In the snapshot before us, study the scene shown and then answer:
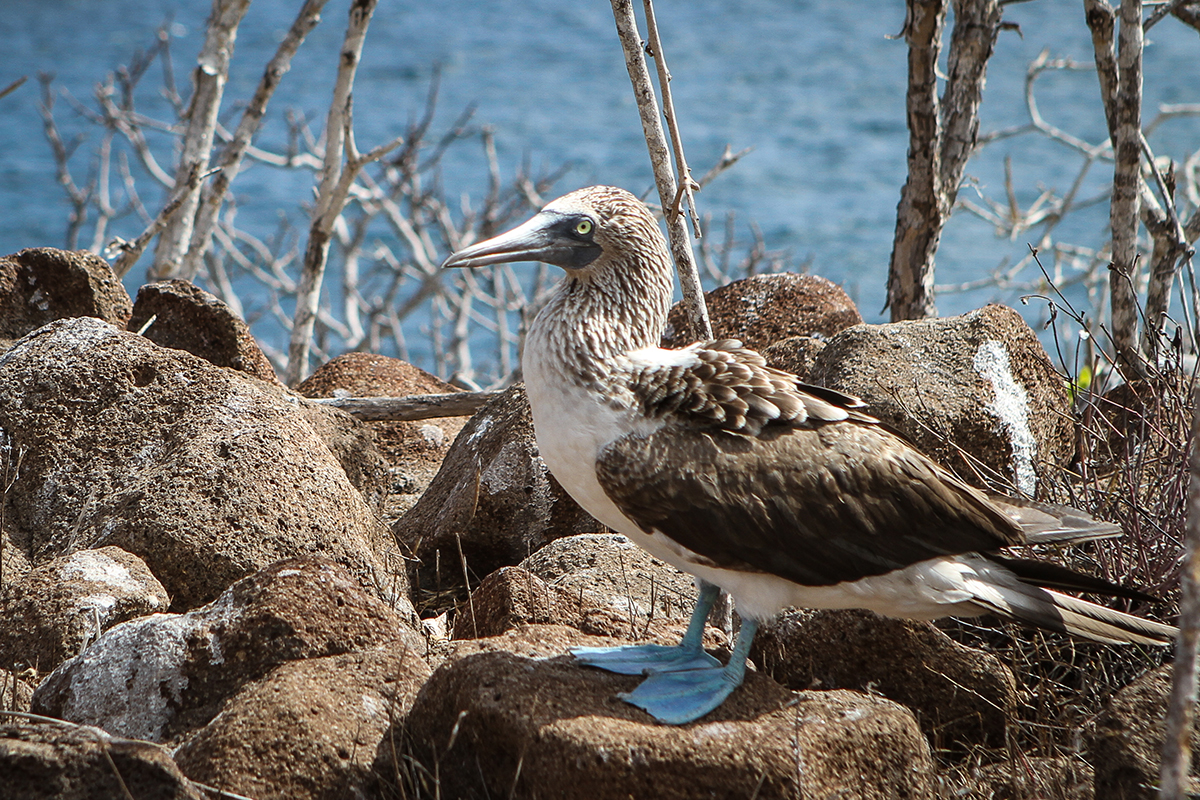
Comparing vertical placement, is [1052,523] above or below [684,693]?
above

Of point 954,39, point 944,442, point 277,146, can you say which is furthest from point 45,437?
point 277,146

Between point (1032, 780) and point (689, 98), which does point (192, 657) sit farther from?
point (689, 98)

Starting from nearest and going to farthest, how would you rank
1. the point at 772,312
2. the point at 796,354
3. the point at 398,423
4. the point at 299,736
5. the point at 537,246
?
1. the point at 299,736
2. the point at 537,246
3. the point at 796,354
4. the point at 772,312
5. the point at 398,423

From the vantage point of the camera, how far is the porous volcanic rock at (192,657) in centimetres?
324

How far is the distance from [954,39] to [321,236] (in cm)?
391

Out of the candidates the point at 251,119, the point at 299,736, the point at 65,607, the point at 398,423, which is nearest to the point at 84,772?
the point at 299,736

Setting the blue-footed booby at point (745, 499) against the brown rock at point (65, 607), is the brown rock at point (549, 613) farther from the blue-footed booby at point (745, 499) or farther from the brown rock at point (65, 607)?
the brown rock at point (65, 607)

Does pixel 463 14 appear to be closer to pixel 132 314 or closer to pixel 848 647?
pixel 132 314

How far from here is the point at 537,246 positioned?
11.1ft

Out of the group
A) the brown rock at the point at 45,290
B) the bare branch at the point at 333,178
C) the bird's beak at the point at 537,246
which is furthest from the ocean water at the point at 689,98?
the bird's beak at the point at 537,246

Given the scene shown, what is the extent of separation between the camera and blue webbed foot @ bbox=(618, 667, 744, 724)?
2.98 m

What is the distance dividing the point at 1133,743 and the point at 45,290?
4.90 meters

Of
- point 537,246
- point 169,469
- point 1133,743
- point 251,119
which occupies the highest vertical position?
Result: point 251,119

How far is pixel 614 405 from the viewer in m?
3.21
